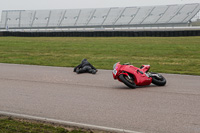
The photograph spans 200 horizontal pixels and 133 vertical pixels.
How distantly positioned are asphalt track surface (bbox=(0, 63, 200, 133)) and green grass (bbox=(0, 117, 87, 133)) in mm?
412

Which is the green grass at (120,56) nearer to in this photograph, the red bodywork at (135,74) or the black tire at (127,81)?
the red bodywork at (135,74)

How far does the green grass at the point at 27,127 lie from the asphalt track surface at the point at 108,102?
412mm

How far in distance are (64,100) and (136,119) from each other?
198 centimetres

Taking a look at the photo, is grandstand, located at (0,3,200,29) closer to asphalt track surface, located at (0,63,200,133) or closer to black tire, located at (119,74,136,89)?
asphalt track surface, located at (0,63,200,133)

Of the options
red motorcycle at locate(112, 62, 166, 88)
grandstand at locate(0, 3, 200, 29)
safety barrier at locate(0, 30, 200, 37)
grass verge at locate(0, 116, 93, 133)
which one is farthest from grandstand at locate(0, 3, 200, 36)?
grass verge at locate(0, 116, 93, 133)

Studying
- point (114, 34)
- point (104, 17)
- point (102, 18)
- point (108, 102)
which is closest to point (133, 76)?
point (108, 102)

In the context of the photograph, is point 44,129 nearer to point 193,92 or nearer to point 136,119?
point 136,119

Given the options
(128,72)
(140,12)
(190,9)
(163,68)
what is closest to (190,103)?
(128,72)

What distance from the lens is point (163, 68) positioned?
12.2m

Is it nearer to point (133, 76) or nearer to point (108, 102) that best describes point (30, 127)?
point (108, 102)

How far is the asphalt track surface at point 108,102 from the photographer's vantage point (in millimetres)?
4918

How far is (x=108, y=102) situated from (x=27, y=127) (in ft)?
6.57

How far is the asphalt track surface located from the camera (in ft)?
16.1

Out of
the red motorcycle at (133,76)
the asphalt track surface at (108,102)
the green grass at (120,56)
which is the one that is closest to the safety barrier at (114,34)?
the green grass at (120,56)
